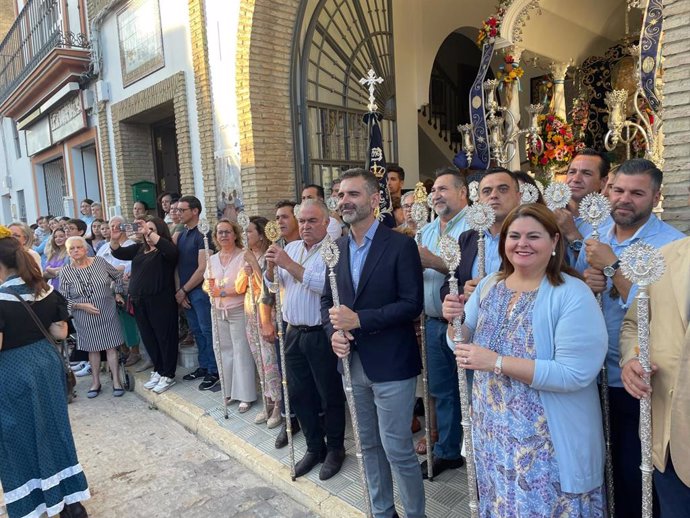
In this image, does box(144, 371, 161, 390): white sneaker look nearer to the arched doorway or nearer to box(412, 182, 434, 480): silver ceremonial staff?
the arched doorway

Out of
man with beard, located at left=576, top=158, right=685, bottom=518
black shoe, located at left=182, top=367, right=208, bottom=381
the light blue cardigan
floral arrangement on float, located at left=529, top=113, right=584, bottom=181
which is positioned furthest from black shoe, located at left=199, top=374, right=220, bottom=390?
floral arrangement on float, located at left=529, top=113, right=584, bottom=181

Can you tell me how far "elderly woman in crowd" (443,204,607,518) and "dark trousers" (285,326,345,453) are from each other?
1.46 meters

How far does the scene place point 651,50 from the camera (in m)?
3.46

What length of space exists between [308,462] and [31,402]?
1.90 m

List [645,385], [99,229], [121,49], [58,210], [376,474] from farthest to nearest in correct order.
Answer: [58,210] → [121,49] → [99,229] → [376,474] → [645,385]

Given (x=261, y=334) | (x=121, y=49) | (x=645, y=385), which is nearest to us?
(x=645, y=385)

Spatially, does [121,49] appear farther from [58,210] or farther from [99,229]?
[58,210]

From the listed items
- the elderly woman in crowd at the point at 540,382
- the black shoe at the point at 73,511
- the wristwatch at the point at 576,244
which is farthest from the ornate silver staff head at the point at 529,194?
the black shoe at the point at 73,511

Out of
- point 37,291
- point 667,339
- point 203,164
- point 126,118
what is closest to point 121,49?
point 126,118

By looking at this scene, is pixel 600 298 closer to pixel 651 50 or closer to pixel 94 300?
pixel 651 50

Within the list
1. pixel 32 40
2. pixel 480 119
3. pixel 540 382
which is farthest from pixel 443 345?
pixel 32 40

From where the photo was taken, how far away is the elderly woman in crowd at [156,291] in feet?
16.9

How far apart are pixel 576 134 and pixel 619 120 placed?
7.70 feet

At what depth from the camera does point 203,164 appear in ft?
24.5
